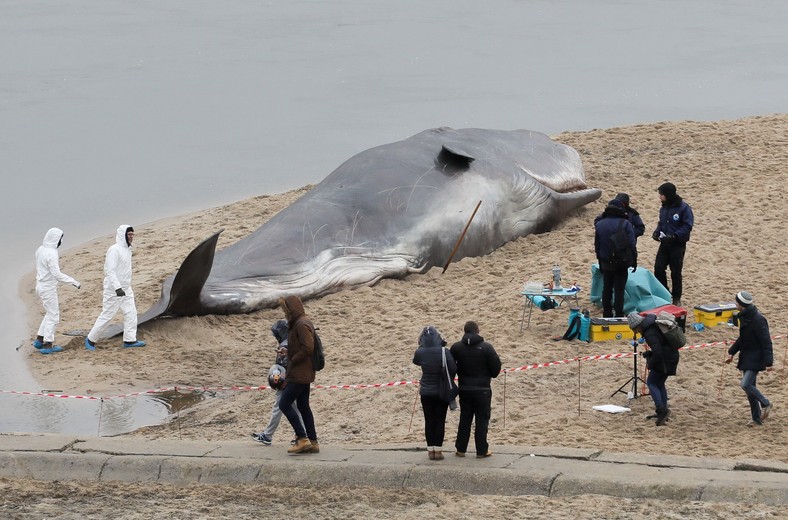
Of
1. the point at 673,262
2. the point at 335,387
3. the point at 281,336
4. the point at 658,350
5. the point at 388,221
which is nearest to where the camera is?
the point at 281,336

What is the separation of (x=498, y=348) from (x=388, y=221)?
12.6ft

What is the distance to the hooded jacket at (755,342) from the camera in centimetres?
1163


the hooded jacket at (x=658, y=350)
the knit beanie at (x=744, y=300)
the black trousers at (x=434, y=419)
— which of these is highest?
the knit beanie at (x=744, y=300)

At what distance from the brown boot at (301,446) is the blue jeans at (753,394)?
4065 mm

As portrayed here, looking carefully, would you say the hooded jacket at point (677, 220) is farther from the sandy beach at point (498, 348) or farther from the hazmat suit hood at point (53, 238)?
the hazmat suit hood at point (53, 238)

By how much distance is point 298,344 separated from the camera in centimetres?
1106

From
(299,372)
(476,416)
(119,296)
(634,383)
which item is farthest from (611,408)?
(119,296)

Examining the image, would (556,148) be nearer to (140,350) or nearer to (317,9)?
(140,350)

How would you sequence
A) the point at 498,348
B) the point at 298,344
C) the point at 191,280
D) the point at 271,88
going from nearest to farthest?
the point at 298,344
the point at 498,348
the point at 191,280
the point at 271,88

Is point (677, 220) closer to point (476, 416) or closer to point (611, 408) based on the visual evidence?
point (611, 408)

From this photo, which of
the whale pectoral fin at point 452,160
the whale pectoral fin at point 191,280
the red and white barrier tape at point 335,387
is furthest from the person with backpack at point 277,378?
the whale pectoral fin at point 452,160

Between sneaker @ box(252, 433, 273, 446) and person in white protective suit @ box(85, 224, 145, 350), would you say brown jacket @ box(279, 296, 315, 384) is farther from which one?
person in white protective suit @ box(85, 224, 145, 350)

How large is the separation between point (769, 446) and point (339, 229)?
7.65 metres

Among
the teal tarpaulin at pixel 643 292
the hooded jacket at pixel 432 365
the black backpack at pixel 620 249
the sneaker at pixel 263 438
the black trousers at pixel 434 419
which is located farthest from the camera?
the teal tarpaulin at pixel 643 292
